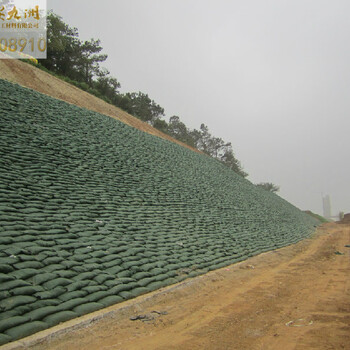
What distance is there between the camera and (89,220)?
4590 mm

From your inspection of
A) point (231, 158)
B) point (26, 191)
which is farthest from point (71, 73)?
point (231, 158)

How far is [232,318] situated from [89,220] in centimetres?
290

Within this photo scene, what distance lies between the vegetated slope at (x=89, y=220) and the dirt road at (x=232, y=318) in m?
0.26

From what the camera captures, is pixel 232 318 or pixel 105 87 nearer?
pixel 232 318

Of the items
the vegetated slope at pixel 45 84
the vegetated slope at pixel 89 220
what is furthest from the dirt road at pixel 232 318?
the vegetated slope at pixel 45 84

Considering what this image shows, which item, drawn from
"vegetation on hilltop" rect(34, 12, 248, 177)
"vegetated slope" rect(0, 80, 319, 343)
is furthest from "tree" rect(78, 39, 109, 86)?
"vegetated slope" rect(0, 80, 319, 343)

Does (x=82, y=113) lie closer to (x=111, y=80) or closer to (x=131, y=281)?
(x=131, y=281)

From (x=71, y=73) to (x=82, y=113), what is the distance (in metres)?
12.8

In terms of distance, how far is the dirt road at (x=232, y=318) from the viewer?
2014 mm

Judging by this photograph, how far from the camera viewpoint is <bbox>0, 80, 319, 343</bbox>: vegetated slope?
2625 mm

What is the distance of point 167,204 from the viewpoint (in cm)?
718

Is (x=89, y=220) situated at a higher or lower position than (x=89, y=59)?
lower

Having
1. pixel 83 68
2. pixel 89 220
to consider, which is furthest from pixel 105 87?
pixel 89 220

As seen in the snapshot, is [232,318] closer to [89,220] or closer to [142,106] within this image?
[89,220]
